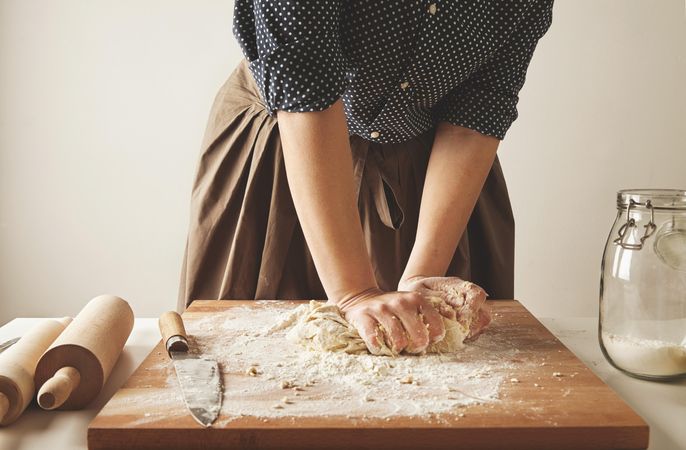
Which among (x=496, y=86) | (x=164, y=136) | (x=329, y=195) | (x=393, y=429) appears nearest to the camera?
(x=393, y=429)

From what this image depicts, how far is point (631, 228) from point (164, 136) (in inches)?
76.7

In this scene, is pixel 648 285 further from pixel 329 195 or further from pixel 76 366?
pixel 76 366

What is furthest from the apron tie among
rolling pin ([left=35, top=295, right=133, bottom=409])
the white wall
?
the white wall

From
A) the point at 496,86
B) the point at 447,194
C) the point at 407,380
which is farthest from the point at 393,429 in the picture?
the point at 496,86

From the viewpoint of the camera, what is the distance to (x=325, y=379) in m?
0.70

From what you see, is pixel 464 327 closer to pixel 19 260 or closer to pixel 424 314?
A: pixel 424 314

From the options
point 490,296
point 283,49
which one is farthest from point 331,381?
point 490,296

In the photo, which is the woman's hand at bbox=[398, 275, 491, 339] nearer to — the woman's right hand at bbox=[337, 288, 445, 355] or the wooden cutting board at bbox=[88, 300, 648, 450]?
the woman's right hand at bbox=[337, 288, 445, 355]

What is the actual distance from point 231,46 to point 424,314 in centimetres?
182

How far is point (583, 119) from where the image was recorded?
2.49 meters

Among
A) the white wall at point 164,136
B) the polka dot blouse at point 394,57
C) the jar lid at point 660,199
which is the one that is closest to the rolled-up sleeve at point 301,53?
the polka dot blouse at point 394,57

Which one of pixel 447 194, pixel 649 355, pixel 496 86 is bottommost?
pixel 649 355

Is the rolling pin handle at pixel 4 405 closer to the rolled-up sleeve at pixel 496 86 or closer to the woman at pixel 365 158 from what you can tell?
the woman at pixel 365 158

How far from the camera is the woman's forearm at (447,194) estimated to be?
100cm
